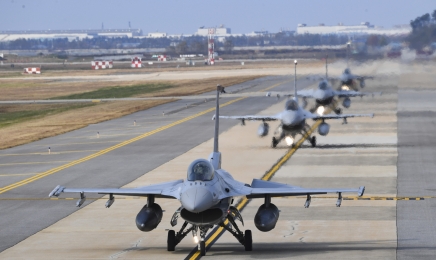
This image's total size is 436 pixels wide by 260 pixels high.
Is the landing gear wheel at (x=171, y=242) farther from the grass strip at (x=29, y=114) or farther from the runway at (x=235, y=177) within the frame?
the grass strip at (x=29, y=114)

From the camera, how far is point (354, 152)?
51781 mm

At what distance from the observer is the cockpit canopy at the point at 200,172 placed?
81.1 ft

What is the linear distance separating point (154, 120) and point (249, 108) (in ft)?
40.8

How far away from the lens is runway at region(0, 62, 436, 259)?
27484 mm

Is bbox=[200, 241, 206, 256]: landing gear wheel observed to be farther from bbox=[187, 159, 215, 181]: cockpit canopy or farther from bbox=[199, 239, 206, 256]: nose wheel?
bbox=[187, 159, 215, 181]: cockpit canopy

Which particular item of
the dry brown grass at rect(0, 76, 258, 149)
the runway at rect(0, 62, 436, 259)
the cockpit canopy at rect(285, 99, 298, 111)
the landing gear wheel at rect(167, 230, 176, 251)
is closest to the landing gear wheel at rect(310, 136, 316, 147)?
the runway at rect(0, 62, 436, 259)

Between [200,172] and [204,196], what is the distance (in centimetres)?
97

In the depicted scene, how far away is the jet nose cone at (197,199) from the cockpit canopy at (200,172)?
1.57 ft

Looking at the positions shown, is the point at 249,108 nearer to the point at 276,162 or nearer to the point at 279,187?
the point at 276,162

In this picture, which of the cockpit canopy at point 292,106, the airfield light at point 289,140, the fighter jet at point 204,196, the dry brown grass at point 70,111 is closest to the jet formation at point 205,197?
the fighter jet at point 204,196

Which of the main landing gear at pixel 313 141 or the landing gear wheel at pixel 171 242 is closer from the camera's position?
the landing gear wheel at pixel 171 242

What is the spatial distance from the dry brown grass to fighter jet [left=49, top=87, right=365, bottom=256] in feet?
113

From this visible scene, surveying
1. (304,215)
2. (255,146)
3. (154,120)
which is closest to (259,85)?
(154,120)

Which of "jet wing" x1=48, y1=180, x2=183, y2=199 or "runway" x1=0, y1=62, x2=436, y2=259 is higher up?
"jet wing" x1=48, y1=180, x2=183, y2=199
